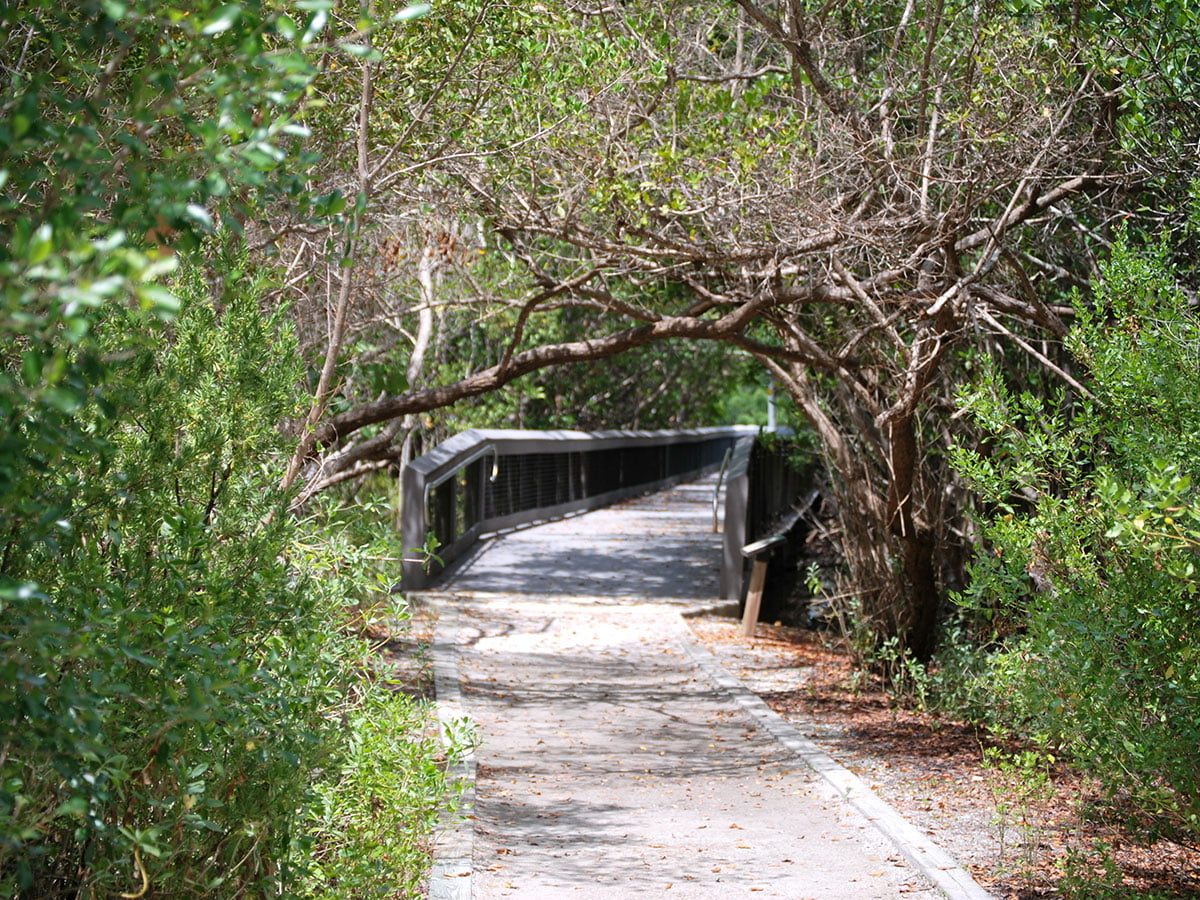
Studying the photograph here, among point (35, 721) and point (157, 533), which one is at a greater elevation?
point (157, 533)

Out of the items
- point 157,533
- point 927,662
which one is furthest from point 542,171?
point 157,533

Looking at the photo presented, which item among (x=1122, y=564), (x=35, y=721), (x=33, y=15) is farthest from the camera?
(x=1122, y=564)

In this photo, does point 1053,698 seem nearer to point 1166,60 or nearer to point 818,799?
point 818,799

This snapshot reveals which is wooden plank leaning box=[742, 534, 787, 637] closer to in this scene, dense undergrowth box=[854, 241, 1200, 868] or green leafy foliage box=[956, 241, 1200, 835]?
dense undergrowth box=[854, 241, 1200, 868]

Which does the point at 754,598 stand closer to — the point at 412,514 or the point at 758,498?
the point at 412,514

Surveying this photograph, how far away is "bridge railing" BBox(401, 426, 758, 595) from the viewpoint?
15148mm

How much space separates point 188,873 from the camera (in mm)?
4090

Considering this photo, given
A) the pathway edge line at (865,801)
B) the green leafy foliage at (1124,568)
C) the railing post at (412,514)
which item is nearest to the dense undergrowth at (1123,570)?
the green leafy foliage at (1124,568)

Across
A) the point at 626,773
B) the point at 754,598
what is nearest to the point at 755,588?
the point at 754,598

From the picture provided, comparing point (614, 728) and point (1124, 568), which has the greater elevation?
point (1124, 568)

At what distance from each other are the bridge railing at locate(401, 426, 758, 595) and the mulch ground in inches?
124

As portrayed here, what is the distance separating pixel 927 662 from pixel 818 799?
12.2ft

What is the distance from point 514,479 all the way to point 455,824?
14.8m

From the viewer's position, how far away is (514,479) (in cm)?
2148
